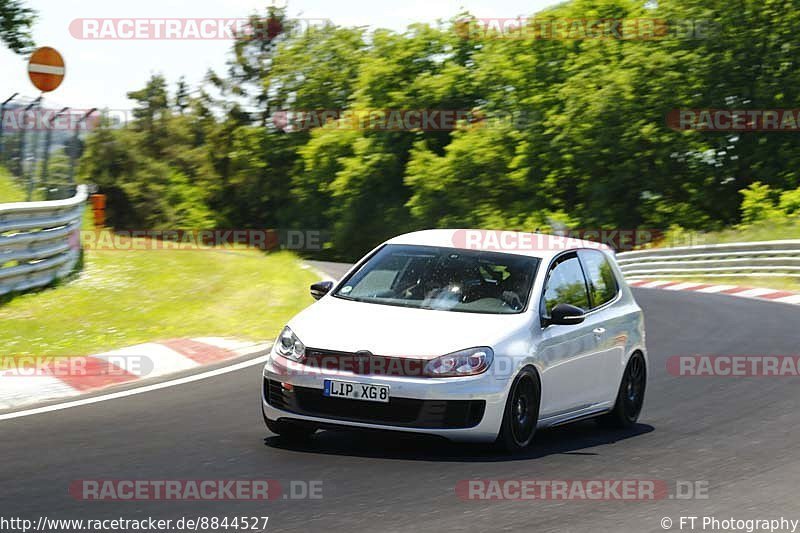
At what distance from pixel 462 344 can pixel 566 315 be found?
948 millimetres

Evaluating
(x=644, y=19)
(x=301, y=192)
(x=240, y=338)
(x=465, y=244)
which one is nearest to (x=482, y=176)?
(x=644, y=19)

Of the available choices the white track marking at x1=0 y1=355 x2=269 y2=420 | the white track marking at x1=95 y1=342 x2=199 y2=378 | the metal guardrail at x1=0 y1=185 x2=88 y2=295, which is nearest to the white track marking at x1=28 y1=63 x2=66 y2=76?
the metal guardrail at x1=0 y1=185 x2=88 y2=295

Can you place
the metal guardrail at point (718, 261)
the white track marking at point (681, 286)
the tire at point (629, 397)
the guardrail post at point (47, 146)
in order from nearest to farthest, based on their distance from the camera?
the tire at point (629, 397) < the guardrail post at point (47, 146) < the metal guardrail at point (718, 261) < the white track marking at point (681, 286)

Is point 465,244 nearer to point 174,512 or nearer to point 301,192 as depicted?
point 174,512

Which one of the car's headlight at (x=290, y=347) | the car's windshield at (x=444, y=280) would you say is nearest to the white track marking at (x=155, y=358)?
the car's windshield at (x=444, y=280)

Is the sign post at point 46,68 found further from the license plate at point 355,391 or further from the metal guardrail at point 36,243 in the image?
the license plate at point 355,391

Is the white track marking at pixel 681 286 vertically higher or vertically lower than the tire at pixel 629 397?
lower

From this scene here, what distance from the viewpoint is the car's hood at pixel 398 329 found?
7750mm

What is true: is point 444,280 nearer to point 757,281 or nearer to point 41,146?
point 41,146

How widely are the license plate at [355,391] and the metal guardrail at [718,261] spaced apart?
17.6 metres

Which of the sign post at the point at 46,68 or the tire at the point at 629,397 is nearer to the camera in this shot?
the tire at the point at 629,397

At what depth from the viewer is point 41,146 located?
18.9 metres

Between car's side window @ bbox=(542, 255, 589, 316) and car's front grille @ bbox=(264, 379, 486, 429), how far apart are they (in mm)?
1201

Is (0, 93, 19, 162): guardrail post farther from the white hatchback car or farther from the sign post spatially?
the white hatchback car
